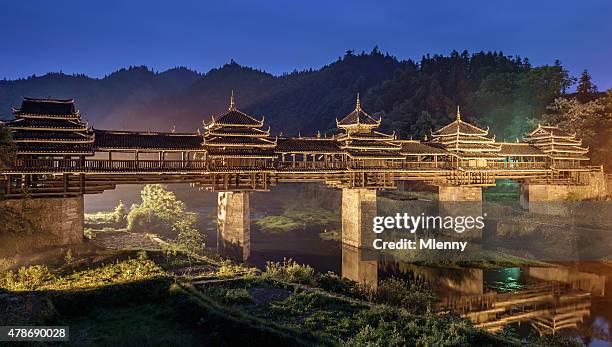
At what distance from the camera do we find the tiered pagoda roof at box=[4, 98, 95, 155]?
24656mm

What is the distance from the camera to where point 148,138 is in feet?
96.5

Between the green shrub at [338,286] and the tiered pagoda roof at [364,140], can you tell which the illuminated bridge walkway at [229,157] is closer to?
the tiered pagoda roof at [364,140]

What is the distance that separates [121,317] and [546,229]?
38.1 m

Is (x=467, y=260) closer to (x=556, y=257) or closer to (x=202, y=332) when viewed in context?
(x=556, y=257)

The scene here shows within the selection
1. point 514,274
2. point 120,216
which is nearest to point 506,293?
point 514,274

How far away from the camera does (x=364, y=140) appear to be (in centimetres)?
3506

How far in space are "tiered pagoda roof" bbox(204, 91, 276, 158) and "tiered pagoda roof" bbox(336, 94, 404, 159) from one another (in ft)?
23.6

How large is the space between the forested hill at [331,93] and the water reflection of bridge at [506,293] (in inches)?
1540

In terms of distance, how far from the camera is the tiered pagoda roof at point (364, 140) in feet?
113

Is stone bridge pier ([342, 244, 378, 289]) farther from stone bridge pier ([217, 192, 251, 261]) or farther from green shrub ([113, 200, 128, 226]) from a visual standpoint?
green shrub ([113, 200, 128, 226])

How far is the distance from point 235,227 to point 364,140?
1322cm

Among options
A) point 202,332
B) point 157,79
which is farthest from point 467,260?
point 157,79

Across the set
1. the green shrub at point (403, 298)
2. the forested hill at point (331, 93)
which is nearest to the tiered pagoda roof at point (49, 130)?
the green shrub at point (403, 298)

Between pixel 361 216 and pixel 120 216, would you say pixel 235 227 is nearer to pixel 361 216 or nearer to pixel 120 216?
pixel 361 216
